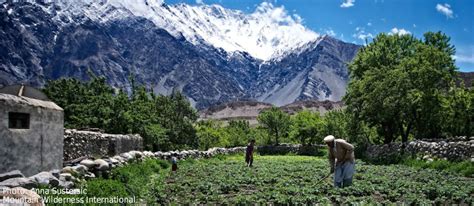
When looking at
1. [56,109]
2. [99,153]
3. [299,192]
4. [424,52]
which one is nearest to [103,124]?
[99,153]

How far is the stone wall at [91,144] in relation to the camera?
22.8 metres

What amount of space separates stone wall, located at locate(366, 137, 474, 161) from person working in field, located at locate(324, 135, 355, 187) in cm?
1138

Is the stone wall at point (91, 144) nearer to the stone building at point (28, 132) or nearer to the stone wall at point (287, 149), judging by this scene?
the stone building at point (28, 132)

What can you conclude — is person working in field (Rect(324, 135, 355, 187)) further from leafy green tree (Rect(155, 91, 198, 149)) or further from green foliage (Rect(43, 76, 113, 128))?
leafy green tree (Rect(155, 91, 198, 149))

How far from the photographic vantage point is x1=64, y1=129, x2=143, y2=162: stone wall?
22.8 meters

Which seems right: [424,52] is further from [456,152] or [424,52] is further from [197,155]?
[197,155]

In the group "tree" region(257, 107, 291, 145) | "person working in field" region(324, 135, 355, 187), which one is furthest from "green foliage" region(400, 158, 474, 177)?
"tree" region(257, 107, 291, 145)

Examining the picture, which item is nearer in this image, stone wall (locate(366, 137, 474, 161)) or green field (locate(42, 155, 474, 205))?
green field (locate(42, 155, 474, 205))

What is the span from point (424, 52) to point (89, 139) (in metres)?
26.8

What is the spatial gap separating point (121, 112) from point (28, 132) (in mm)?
22505

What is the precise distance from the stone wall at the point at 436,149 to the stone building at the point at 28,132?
63.6ft

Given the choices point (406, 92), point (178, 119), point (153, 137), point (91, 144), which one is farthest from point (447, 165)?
point (178, 119)

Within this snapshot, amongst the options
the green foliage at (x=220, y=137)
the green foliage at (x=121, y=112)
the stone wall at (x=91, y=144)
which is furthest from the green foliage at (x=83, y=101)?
the green foliage at (x=220, y=137)

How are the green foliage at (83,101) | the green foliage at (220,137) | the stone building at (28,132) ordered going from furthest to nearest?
1. the green foliage at (220,137)
2. the green foliage at (83,101)
3. the stone building at (28,132)
